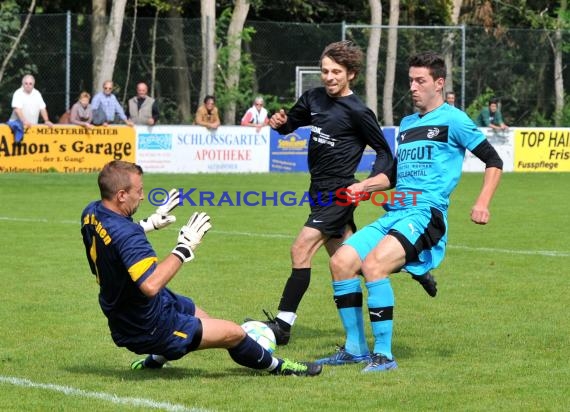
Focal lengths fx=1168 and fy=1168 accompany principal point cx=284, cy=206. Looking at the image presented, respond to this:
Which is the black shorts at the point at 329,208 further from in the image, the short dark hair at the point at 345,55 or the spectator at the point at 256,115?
the spectator at the point at 256,115

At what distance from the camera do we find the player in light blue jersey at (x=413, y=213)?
7.15m

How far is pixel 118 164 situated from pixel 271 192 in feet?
49.5

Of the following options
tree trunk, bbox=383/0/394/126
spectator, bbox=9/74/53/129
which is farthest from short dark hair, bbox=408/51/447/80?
tree trunk, bbox=383/0/394/126

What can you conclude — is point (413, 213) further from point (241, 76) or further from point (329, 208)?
point (241, 76)

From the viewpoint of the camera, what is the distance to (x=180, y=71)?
28.8m

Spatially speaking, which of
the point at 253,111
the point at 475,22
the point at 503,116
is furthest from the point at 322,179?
the point at 475,22

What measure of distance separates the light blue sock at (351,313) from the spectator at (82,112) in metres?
17.5

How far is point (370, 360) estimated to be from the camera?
7.17 meters

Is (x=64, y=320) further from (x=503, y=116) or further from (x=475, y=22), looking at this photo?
(x=475, y=22)

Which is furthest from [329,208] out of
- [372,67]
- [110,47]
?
[372,67]

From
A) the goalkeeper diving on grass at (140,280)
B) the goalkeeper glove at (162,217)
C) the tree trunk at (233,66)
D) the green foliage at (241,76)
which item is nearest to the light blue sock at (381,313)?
the goalkeeper diving on grass at (140,280)

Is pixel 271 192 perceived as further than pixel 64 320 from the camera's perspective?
Yes

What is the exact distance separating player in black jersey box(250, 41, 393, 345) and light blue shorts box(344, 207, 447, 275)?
77 cm

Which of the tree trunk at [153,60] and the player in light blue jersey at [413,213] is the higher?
the tree trunk at [153,60]
